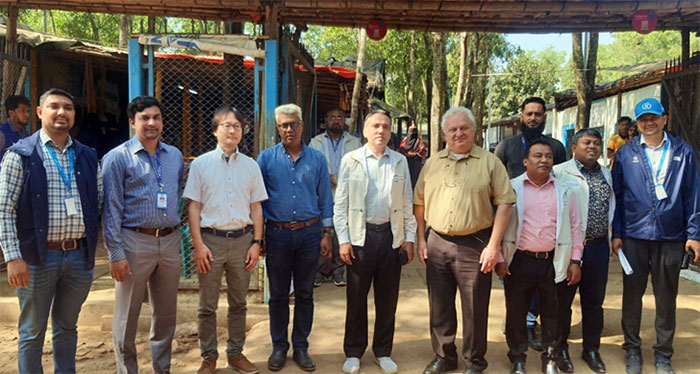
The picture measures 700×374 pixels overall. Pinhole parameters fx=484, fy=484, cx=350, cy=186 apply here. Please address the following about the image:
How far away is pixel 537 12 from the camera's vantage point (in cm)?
489

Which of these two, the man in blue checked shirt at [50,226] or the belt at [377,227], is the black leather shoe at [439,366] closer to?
the belt at [377,227]

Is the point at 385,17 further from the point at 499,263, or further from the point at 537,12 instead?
the point at 499,263

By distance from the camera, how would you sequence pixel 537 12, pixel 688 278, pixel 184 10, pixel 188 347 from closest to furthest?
1. pixel 188 347
2. pixel 537 12
3. pixel 184 10
4. pixel 688 278

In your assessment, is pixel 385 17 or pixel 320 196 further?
pixel 385 17

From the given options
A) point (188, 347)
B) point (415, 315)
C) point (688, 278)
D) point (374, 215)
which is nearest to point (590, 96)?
point (688, 278)

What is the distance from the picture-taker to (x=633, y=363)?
360 cm

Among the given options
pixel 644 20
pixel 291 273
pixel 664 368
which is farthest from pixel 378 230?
pixel 644 20

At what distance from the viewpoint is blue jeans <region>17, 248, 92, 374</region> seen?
2869mm

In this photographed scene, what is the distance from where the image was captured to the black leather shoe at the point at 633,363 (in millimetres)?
3567

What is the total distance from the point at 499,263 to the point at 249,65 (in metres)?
5.53

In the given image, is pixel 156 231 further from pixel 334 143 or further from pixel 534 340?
pixel 534 340

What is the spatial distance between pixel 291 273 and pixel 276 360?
64 cm

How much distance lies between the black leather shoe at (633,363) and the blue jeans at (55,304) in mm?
3849

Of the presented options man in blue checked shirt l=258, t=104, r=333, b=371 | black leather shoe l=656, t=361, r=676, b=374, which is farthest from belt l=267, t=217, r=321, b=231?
black leather shoe l=656, t=361, r=676, b=374
